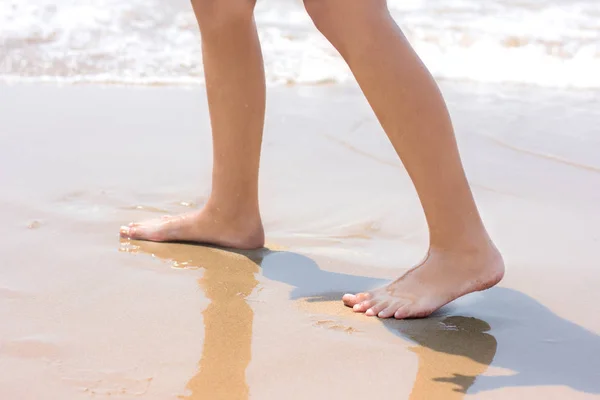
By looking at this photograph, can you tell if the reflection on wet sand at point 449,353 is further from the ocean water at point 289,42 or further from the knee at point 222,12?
the ocean water at point 289,42

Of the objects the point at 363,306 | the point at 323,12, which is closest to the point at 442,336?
the point at 363,306

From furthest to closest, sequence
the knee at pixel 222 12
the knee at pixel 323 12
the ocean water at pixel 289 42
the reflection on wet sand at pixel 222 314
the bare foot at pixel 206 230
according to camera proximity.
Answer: the ocean water at pixel 289 42
the bare foot at pixel 206 230
the knee at pixel 222 12
the knee at pixel 323 12
the reflection on wet sand at pixel 222 314

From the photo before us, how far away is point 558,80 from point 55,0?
372 centimetres

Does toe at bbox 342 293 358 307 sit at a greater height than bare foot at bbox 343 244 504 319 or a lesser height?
lesser

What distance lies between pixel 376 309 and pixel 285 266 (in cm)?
39

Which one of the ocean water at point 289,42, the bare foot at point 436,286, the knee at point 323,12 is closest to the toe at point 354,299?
the bare foot at point 436,286

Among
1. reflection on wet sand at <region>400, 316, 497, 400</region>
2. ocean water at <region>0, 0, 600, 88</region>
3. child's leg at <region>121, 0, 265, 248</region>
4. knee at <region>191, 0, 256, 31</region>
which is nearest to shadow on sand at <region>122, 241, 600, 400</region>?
reflection on wet sand at <region>400, 316, 497, 400</region>

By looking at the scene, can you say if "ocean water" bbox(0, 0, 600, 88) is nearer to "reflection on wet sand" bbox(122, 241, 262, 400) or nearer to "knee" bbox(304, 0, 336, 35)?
"reflection on wet sand" bbox(122, 241, 262, 400)

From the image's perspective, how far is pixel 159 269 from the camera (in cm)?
214

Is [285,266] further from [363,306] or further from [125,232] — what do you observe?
[125,232]

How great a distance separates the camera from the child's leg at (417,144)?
1.83 meters

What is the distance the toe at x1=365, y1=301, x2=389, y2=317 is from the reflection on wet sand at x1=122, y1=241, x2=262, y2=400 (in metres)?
0.26

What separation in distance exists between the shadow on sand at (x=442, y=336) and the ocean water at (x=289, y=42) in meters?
2.55

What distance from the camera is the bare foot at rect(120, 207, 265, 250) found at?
91.2 inches
